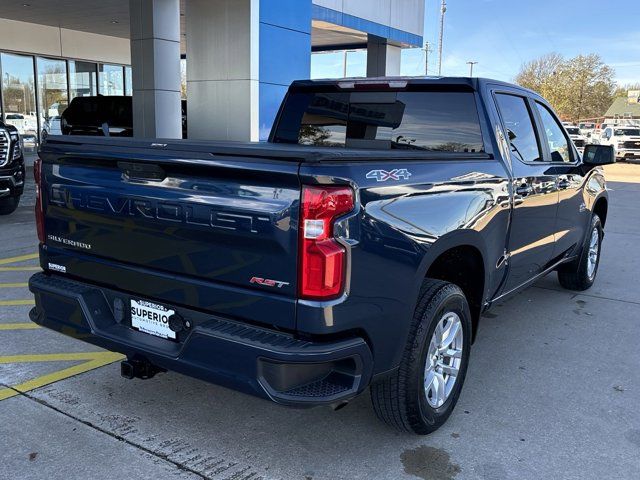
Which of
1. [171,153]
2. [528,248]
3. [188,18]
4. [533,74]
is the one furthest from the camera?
[533,74]

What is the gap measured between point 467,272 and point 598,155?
2.54 m

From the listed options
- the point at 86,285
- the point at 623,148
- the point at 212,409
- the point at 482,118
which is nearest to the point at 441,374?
the point at 212,409

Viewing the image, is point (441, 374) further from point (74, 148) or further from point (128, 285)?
point (74, 148)

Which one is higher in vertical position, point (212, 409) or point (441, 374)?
point (441, 374)

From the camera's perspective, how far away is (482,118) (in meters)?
4.02

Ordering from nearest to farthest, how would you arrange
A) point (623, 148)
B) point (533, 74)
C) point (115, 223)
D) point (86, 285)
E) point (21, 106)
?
point (115, 223) < point (86, 285) < point (21, 106) < point (623, 148) < point (533, 74)

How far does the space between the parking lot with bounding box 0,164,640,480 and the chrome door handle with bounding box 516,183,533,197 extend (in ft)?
4.11

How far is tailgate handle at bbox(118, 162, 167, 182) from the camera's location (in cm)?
286

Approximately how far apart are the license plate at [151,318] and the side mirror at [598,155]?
4.27 metres

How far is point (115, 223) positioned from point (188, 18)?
10110 millimetres

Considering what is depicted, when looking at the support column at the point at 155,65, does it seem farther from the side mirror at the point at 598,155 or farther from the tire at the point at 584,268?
the side mirror at the point at 598,155

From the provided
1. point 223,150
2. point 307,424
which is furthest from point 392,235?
point 307,424

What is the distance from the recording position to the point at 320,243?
2.47m

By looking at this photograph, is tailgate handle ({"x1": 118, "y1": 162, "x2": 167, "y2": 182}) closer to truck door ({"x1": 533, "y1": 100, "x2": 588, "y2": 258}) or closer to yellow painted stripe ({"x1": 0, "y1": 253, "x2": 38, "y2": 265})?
truck door ({"x1": 533, "y1": 100, "x2": 588, "y2": 258})
